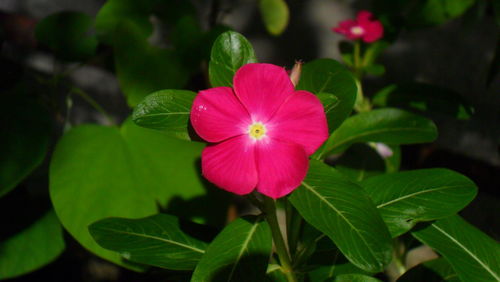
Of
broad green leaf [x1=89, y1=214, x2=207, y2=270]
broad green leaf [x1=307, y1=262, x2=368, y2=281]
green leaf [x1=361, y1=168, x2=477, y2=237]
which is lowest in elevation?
broad green leaf [x1=307, y1=262, x2=368, y2=281]

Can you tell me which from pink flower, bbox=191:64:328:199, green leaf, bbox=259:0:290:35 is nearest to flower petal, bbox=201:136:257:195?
pink flower, bbox=191:64:328:199

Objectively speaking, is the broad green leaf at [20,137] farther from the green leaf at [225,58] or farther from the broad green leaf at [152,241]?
the green leaf at [225,58]

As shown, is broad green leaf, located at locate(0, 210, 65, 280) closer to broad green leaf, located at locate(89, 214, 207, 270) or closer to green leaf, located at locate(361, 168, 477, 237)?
broad green leaf, located at locate(89, 214, 207, 270)

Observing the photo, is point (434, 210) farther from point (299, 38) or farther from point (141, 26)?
point (299, 38)

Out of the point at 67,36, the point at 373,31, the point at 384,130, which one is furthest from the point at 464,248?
the point at 67,36

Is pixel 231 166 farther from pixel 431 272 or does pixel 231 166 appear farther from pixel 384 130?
pixel 431 272

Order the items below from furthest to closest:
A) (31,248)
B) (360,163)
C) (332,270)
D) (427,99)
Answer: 1. (31,248)
2. (427,99)
3. (360,163)
4. (332,270)
